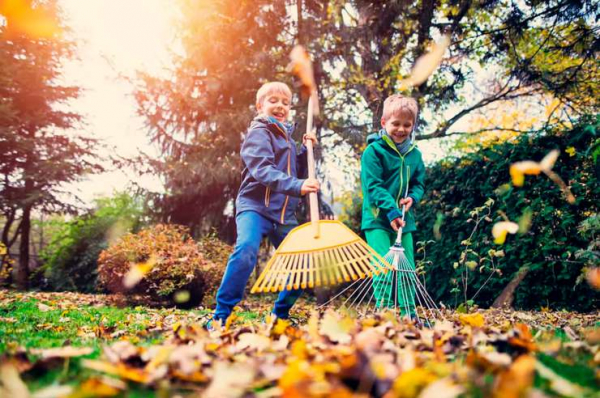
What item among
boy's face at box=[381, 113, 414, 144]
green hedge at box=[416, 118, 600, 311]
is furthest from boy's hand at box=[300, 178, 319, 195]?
green hedge at box=[416, 118, 600, 311]

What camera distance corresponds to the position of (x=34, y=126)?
32.8ft

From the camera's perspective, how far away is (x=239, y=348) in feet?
5.19

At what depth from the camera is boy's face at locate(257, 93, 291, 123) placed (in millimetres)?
2986

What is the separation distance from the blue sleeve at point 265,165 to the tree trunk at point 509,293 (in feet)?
10.1

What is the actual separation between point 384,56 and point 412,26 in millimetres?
596

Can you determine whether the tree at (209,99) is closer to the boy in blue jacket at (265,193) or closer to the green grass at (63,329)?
the green grass at (63,329)

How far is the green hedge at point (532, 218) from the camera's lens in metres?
4.26

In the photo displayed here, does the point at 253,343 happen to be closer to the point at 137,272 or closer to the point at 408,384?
the point at 408,384

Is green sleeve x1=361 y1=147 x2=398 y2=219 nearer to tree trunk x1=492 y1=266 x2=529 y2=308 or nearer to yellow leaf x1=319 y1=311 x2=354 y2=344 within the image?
yellow leaf x1=319 y1=311 x2=354 y2=344

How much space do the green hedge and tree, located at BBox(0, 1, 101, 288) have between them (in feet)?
25.7

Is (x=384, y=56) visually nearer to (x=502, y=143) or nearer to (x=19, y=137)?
(x=502, y=143)

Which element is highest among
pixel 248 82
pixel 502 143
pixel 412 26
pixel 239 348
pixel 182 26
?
pixel 182 26

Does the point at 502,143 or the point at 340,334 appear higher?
the point at 502,143

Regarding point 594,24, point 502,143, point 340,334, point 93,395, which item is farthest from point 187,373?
point 594,24
